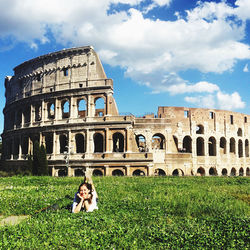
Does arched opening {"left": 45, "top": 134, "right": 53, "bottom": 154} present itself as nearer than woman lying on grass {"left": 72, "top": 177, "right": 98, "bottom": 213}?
No

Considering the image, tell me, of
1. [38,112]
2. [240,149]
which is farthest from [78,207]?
[240,149]

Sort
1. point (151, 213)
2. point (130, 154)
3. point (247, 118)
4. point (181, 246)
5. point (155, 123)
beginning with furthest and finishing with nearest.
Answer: point (247, 118), point (155, 123), point (130, 154), point (151, 213), point (181, 246)

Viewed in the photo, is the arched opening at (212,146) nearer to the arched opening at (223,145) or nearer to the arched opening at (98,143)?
the arched opening at (223,145)

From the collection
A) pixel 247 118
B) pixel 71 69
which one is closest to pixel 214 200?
pixel 71 69

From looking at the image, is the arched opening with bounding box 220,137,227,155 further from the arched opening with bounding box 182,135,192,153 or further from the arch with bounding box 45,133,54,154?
the arch with bounding box 45,133,54,154

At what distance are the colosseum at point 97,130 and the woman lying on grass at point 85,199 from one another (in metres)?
17.8

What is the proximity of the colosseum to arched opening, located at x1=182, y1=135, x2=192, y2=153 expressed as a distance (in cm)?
4

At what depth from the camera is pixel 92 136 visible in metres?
27.5

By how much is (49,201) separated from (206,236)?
6360 millimetres

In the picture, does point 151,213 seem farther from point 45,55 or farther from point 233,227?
point 45,55

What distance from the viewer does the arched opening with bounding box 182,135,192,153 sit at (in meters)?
31.6

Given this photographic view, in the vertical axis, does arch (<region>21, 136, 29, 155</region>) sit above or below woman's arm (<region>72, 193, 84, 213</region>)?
Answer: above

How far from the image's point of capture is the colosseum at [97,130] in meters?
26.8

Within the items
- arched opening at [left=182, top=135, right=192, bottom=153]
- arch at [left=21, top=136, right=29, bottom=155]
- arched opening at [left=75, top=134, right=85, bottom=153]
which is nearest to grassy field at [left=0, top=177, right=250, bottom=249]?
arched opening at [left=75, top=134, right=85, bottom=153]
